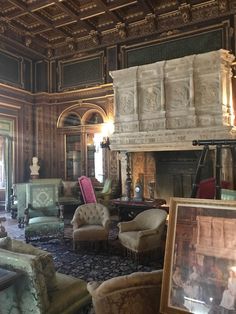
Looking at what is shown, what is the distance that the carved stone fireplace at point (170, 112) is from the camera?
6.13m

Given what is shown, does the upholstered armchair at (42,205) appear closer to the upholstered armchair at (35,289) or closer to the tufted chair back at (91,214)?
the tufted chair back at (91,214)

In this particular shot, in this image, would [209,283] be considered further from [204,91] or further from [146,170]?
[146,170]

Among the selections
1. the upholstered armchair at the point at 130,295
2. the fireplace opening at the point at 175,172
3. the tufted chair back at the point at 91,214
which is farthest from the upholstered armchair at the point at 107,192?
the upholstered armchair at the point at 130,295

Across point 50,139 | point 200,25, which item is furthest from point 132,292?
point 50,139

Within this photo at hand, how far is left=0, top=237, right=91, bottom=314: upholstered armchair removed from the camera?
1.86m

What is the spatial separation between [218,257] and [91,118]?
24.8ft

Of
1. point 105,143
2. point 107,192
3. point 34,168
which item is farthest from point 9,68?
point 107,192

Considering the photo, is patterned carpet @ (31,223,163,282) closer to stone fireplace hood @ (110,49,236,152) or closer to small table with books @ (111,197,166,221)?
small table with books @ (111,197,166,221)

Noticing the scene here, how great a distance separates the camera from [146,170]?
7469 mm

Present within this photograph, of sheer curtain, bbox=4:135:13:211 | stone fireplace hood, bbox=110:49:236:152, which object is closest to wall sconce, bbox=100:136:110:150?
stone fireplace hood, bbox=110:49:236:152

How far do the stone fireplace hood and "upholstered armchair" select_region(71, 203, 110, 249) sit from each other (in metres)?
2.65

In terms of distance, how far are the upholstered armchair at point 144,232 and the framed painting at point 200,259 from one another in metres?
2.46

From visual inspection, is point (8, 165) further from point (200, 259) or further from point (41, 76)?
point (200, 259)

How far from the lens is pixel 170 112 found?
6711 mm
